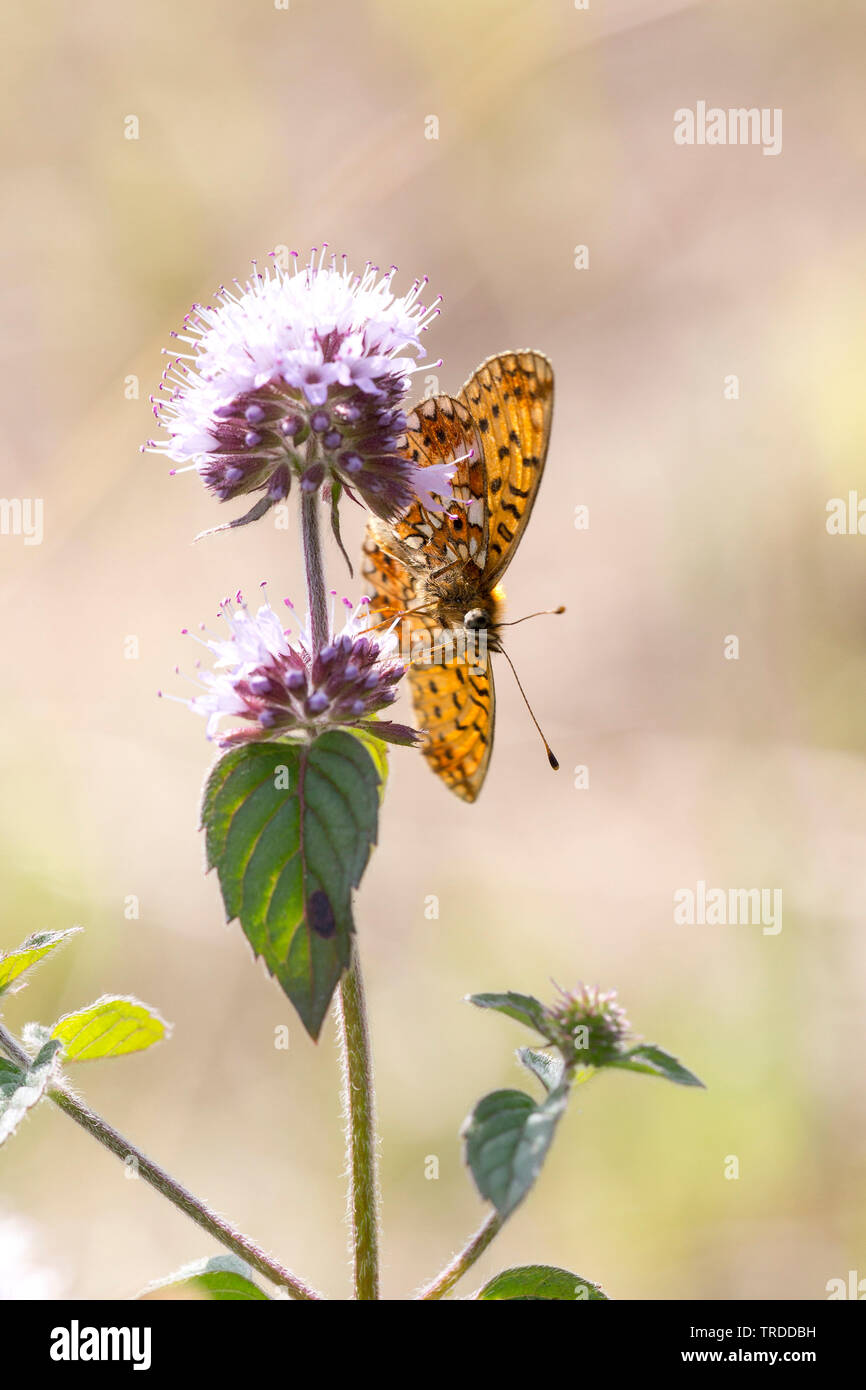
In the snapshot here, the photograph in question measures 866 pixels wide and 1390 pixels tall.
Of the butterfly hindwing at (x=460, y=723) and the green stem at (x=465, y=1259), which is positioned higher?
the butterfly hindwing at (x=460, y=723)

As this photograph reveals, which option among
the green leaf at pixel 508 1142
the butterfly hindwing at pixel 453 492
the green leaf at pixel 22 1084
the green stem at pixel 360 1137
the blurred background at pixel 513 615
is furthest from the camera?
the blurred background at pixel 513 615

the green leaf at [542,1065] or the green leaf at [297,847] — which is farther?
the green leaf at [542,1065]

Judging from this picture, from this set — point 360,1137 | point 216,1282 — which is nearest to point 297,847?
point 360,1137

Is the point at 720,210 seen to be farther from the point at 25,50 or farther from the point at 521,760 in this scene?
the point at 25,50

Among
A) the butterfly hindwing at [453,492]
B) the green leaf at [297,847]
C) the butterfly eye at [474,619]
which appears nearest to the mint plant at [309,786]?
the green leaf at [297,847]

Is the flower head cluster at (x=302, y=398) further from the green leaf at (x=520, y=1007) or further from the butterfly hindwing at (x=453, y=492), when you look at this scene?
the green leaf at (x=520, y=1007)

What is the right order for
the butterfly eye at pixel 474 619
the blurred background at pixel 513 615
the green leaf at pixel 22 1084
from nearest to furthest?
1. the green leaf at pixel 22 1084
2. the butterfly eye at pixel 474 619
3. the blurred background at pixel 513 615

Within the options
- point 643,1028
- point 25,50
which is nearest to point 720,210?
point 25,50

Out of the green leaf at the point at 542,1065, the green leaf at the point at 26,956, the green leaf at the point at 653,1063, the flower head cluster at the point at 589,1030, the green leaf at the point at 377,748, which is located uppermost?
the green leaf at the point at 377,748
